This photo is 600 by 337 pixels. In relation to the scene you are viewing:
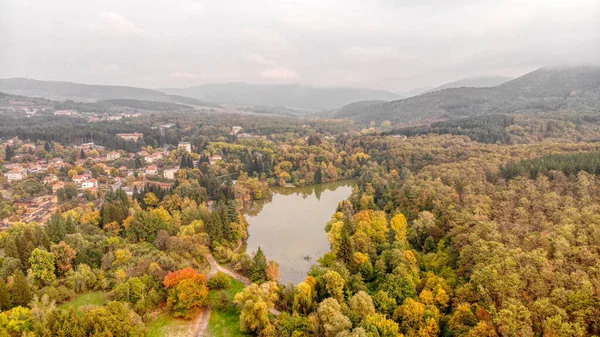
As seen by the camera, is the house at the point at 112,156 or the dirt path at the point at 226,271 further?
the house at the point at 112,156

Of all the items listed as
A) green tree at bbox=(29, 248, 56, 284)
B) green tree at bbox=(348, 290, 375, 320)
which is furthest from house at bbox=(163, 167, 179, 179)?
green tree at bbox=(348, 290, 375, 320)

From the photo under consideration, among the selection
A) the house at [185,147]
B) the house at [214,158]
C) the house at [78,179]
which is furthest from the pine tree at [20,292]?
the house at [185,147]

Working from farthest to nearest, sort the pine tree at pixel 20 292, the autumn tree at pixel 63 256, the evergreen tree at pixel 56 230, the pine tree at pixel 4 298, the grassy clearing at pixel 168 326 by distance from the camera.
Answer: the evergreen tree at pixel 56 230 < the autumn tree at pixel 63 256 < the grassy clearing at pixel 168 326 < the pine tree at pixel 20 292 < the pine tree at pixel 4 298

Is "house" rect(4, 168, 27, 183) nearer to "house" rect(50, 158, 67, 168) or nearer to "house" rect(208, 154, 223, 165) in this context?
"house" rect(50, 158, 67, 168)

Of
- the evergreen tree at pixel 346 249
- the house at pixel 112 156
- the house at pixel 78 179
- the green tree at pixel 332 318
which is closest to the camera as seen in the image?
the green tree at pixel 332 318

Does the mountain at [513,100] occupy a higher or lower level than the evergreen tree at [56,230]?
higher

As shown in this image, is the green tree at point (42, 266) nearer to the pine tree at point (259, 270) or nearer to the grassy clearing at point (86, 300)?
the grassy clearing at point (86, 300)
